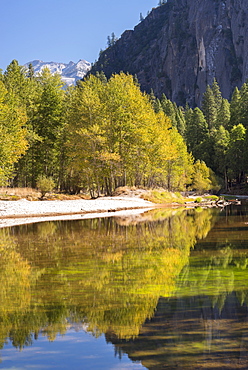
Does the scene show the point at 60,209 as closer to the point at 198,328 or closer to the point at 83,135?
the point at 83,135

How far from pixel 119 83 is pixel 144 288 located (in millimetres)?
37531

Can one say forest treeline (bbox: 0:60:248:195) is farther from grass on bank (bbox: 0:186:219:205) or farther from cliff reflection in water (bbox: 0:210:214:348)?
cliff reflection in water (bbox: 0:210:214:348)

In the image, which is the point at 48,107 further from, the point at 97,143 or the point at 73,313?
the point at 73,313

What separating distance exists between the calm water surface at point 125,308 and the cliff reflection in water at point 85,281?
19 mm

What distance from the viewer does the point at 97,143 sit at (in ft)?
132

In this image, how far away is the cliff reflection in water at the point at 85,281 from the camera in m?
5.48

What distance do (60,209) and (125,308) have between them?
22748mm

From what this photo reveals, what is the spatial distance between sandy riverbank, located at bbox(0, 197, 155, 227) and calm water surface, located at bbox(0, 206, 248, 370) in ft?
42.2

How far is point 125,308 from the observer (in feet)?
19.7

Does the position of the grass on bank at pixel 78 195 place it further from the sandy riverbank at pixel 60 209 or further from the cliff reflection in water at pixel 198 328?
the cliff reflection in water at pixel 198 328

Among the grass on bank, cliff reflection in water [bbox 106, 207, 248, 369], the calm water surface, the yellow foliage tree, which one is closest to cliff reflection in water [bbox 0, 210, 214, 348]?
the calm water surface

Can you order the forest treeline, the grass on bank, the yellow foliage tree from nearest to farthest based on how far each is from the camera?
the yellow foliage tree
the grass on bank
the forest treeline

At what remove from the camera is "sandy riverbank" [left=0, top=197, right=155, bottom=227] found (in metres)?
25.0

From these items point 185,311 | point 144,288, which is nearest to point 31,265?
point 144,288
